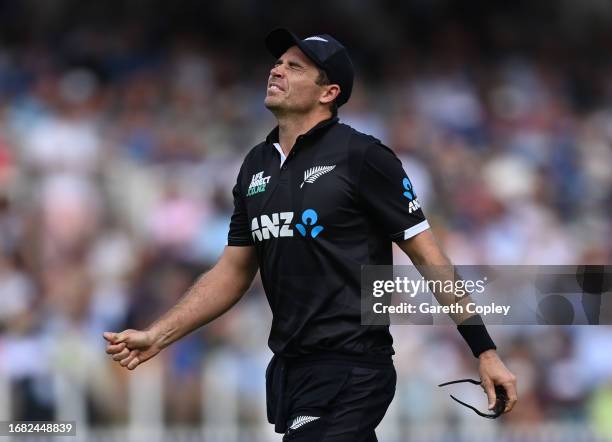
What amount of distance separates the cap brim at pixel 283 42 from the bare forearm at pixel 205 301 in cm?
106

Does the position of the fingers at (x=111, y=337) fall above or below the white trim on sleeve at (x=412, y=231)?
below

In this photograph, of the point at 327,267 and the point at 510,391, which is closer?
the point at 510,391

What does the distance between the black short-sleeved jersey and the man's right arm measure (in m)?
0.40

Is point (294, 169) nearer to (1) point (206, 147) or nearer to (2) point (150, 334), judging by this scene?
(2) point (150, 334)

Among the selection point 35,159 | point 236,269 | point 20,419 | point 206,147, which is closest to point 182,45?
point 206,147

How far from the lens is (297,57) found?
5895mm

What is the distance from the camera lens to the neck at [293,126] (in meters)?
5.84

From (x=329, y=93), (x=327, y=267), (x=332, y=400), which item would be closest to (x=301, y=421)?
(x=332, y=400)

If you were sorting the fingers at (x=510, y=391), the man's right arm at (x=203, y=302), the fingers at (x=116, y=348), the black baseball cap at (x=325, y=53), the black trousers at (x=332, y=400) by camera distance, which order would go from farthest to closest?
the black baseball cap at (x=325, y=53), the man's right arm at (x=203, y=302), the fingers at (x=116, y=348), the black trousers at (x=332, y=400), the fingers at (x=510, y=391)

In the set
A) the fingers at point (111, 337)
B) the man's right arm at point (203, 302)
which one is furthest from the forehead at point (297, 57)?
the fingers at point (111, 337)

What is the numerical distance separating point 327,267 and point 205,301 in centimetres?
76

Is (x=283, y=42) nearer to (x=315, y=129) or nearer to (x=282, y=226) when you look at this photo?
(x=315, y=129)

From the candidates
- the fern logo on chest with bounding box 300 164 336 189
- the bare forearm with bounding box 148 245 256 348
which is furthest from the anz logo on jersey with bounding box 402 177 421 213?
the bare forearm with bounding box 148 245 256 348

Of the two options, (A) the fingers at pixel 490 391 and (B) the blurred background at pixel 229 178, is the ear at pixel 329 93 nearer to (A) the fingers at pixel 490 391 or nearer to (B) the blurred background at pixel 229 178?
(A) the fingers at pixel 490 391
